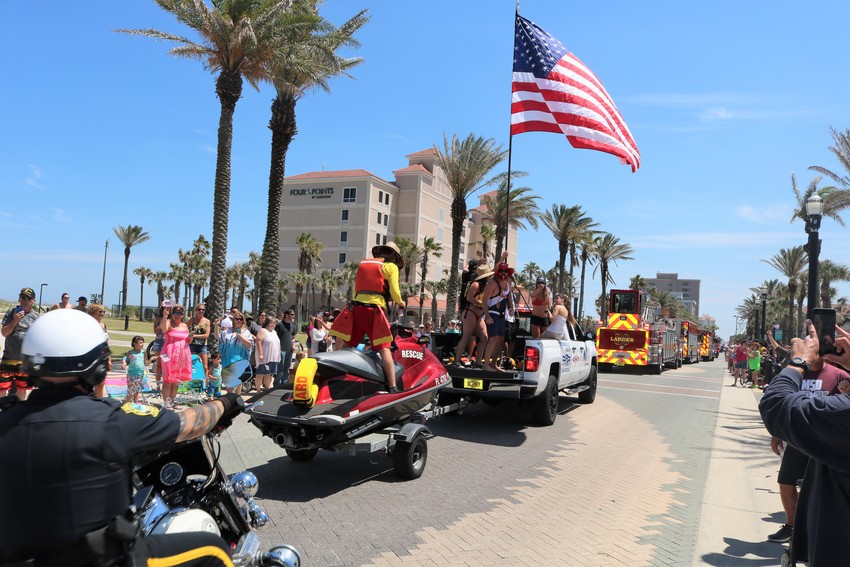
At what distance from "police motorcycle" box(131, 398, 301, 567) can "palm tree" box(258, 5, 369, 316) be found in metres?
16.7

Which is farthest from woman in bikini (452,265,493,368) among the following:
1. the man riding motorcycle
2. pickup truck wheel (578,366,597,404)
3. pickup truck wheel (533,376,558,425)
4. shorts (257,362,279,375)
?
the man riding motorcycle

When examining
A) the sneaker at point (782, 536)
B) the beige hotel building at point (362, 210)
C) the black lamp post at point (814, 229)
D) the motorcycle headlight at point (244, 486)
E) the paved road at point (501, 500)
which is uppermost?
the beige hotel building at point (362, 210)

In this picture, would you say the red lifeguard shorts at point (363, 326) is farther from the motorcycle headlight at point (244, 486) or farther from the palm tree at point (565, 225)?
the palm tree at point (565, 225)

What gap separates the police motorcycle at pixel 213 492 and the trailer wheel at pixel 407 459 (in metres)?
3.44

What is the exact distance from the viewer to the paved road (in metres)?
4.83

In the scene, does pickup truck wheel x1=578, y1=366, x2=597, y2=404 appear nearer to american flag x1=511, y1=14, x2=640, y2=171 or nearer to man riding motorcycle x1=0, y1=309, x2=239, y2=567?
american flag x1=511, y1=14, x2=640, y2=171

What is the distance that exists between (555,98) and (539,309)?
13.2 feet

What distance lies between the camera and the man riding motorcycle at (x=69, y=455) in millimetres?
1968

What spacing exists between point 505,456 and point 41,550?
671 centimetres

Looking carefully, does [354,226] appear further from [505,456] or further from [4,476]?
[4,476]

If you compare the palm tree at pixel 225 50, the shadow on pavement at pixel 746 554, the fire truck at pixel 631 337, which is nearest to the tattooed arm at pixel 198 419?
the shadow on pavement at pixel 746 554

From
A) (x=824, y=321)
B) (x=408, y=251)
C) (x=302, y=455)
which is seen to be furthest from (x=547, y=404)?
(x=408, y=251)

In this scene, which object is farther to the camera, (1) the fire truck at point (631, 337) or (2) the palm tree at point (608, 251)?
(2) the palm tree at point (608, 251)

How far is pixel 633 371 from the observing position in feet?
93.3
